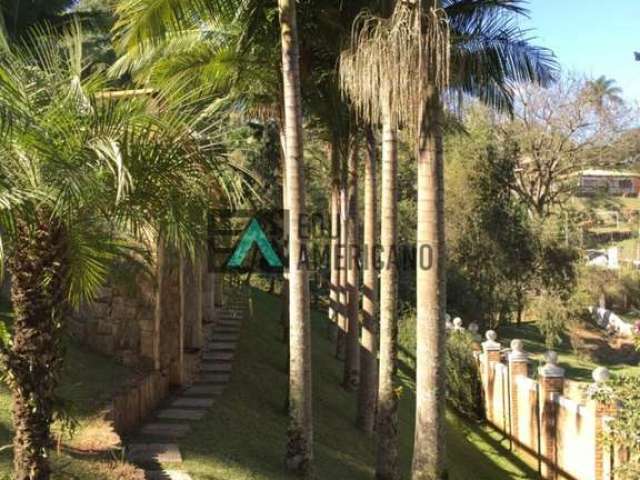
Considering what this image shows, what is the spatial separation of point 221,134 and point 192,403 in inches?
229

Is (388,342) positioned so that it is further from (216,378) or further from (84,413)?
(84,413)

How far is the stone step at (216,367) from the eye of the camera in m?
12.8

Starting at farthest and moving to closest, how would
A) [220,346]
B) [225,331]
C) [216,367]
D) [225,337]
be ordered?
[225,331] < [225,337] < [220,346] < [216,367]

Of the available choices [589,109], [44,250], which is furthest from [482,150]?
[44,250]

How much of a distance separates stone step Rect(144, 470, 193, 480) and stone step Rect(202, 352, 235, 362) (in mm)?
6497

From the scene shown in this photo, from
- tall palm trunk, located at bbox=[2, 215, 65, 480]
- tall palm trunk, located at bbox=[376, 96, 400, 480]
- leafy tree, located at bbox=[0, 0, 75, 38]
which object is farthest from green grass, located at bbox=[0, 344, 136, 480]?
leafy tree, located at bbox=[0, 0, 75, 38]

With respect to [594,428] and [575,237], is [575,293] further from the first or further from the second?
[594,428]

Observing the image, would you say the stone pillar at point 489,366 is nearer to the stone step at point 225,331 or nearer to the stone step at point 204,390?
the stone step at point 225,331

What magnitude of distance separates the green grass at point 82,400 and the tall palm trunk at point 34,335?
0.40 metres

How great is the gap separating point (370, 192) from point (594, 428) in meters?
5.72

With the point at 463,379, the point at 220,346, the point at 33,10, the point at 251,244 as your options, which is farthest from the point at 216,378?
the point at 33,10

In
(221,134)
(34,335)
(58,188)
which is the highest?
(221,134)

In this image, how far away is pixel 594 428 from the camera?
1227 centimetres

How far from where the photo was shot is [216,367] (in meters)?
13.1
